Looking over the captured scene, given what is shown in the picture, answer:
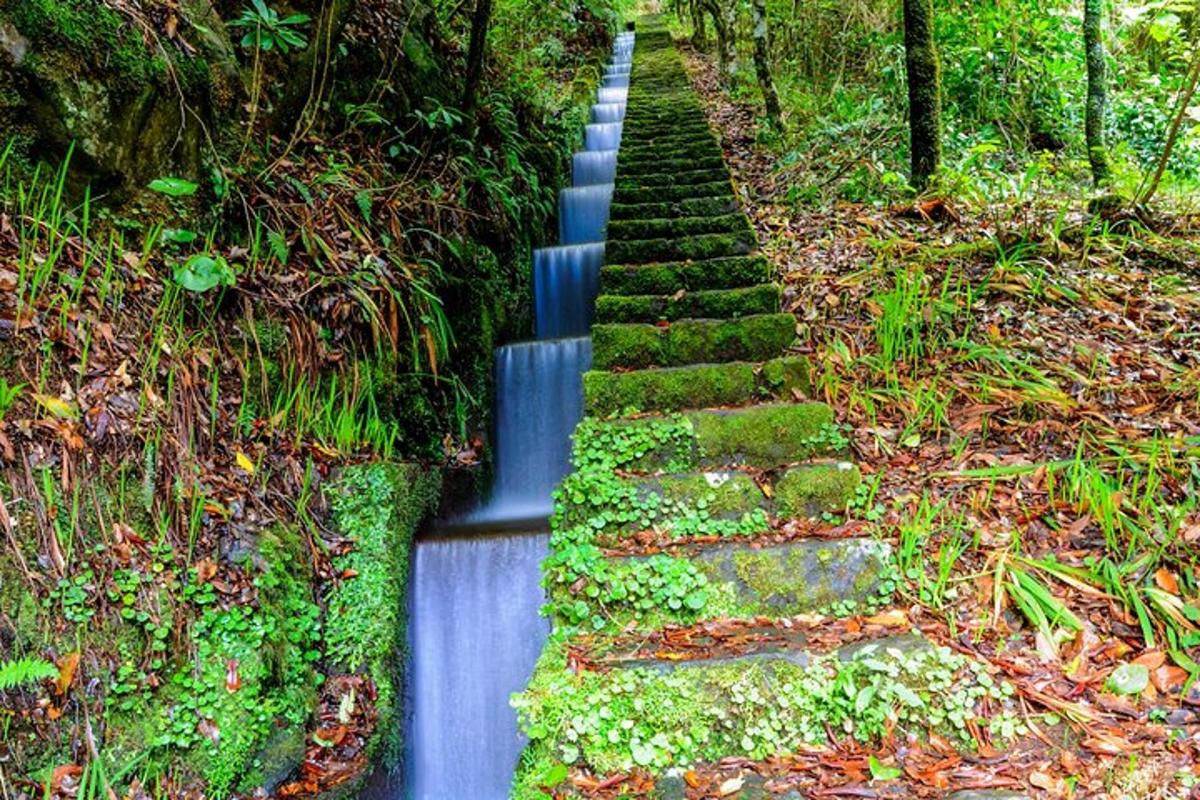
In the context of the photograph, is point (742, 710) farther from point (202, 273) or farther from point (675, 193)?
point (675, 193)

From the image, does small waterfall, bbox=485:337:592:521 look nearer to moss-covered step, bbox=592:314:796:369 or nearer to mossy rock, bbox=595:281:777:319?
mossy rock, bbox=595:281:777:319

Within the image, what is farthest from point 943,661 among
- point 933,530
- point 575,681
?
point 575,681

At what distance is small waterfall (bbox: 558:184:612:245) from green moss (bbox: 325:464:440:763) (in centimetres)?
412

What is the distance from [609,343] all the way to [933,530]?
6.09 feet

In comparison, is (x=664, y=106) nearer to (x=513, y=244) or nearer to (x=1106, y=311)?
(x=513, y=244)

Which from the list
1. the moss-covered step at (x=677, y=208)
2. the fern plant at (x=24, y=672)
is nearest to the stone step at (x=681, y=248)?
the moss-covered step at (x=677, y=208)

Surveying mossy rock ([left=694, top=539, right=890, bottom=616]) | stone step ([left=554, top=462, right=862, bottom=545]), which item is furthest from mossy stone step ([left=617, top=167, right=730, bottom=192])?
mossy rock ([left=694, top=539, right=890, bottom=616])

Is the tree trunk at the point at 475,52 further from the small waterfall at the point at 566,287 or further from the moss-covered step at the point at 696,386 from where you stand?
the moss-covered step at the point at 696,386

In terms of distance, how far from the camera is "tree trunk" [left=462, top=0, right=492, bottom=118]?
510cm

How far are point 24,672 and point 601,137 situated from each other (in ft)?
28.6

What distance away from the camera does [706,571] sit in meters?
2.66

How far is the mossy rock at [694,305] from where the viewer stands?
153 inches

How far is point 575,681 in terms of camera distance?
2221mm

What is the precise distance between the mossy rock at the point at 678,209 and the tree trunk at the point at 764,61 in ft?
10.4
